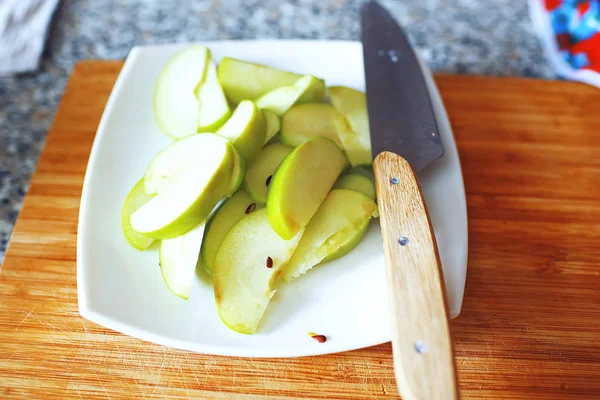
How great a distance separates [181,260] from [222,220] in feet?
0.35

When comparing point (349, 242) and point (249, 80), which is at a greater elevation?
point (249, 80)

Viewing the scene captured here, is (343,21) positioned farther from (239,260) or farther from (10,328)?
(10,328)

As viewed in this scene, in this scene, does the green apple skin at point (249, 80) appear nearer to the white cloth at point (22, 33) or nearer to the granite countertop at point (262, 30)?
the granite countertop at point (262, 30)

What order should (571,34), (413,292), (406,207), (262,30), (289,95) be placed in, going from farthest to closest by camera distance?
(262,30) → (571,34) → (289,95) → (406,207) → (413,292)

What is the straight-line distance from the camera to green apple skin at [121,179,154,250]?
979 millimetres

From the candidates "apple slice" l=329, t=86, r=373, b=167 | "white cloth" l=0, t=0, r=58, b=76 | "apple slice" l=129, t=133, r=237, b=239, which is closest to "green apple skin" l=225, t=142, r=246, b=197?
"apple slice" l=129, t=133, r=237, b=239

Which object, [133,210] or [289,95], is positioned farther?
[289,95]

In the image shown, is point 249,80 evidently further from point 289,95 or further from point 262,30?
point 262,30

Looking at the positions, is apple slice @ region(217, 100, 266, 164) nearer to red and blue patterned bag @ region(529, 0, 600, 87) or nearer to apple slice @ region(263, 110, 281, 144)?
apple slice @ region(263, 110, 281, 144)

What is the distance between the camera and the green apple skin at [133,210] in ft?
3.21

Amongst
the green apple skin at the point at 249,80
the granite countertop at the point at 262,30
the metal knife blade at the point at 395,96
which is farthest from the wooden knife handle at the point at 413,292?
the granite countertop at the point at 262,30

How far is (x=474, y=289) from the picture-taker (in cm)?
100

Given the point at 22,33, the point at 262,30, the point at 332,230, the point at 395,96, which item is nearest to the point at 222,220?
the point at 332,230

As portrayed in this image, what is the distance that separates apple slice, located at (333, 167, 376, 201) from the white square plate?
0.06 meters
